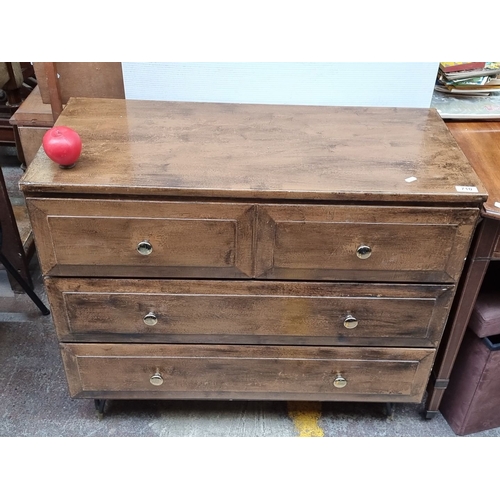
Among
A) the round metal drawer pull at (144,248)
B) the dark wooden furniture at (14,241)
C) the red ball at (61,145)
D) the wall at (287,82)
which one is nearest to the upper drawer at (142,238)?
the round metal drawer pull at (144,248)

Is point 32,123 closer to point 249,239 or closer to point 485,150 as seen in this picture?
point 249,239

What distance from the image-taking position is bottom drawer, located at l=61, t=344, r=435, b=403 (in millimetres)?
1516

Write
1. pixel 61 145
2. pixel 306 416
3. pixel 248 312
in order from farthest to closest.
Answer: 1. pixel 306 416
2. pixel 248 312
3. pixel 61 145

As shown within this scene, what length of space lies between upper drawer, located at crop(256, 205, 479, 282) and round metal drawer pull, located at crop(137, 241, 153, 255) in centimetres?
27

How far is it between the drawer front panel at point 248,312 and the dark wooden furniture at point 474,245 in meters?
0.09

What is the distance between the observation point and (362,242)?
1316 mm

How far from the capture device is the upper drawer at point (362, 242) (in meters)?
1.27

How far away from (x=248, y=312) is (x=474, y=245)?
63cm

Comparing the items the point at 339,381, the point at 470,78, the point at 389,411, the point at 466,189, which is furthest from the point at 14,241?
the point at 470,78

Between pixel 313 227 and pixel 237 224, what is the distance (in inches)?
7.4

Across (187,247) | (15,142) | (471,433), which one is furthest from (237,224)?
(15,142)

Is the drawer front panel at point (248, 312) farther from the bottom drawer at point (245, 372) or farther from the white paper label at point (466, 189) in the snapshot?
the white paper label at point (466, 189)

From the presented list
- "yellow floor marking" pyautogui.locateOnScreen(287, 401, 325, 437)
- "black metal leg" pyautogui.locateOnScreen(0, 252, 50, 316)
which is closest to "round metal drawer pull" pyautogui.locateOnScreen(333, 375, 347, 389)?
"yellow floor marking" pyautogui.locateOnScreen(287, 401, 325, 437)

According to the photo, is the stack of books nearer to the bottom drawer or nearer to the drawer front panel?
the drawer front panel
